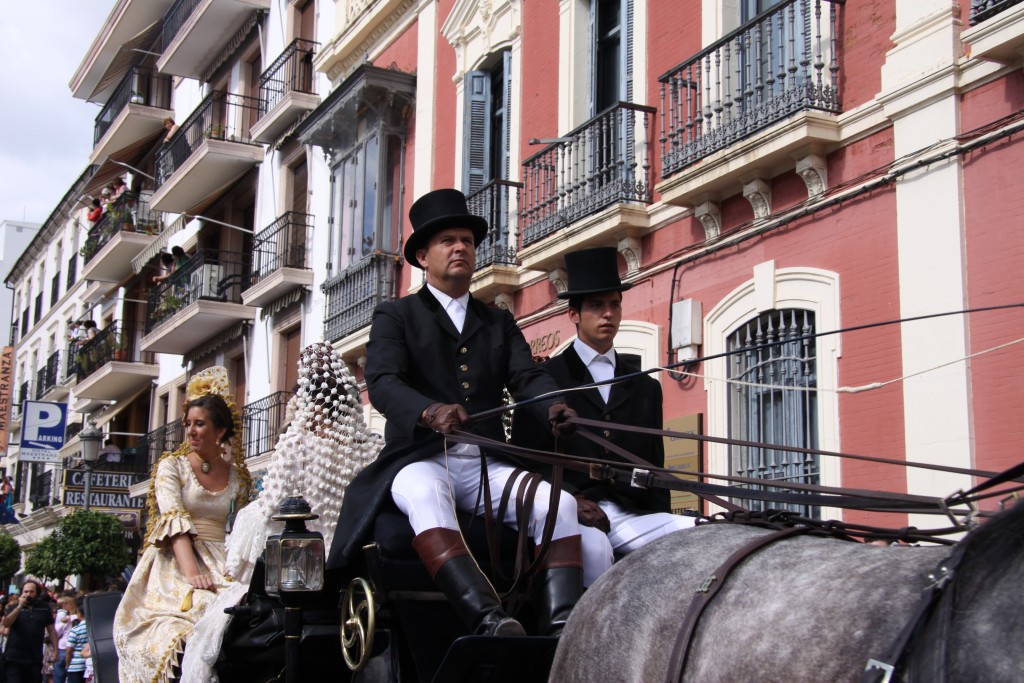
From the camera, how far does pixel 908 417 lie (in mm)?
8789

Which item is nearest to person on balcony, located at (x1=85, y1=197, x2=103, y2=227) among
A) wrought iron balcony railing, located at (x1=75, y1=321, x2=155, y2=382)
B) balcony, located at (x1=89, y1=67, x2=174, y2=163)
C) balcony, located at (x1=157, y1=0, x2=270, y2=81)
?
balcony, located at (x1=89, y1=67, x2=174, y2=163)

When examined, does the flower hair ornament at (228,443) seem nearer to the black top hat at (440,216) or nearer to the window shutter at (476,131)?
the black top hat at (440,216)

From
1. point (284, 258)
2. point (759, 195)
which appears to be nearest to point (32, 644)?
point (284, 258)

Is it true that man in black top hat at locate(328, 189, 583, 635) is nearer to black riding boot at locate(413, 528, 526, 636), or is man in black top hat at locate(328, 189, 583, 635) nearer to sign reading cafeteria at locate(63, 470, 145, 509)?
black riding boot at locate(413, 528, 526, 636)

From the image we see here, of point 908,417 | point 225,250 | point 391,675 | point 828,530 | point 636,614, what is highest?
point 225,250

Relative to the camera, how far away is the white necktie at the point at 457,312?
5027 millimetres

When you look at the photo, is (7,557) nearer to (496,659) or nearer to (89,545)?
(89,545)

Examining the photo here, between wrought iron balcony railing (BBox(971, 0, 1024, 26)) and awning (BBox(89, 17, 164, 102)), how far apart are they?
2400 cm

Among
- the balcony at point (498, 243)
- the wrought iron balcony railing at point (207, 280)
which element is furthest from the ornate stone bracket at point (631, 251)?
the wrought iron balcony railing at point (207, 280)

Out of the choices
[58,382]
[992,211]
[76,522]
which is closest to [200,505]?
[992,211]

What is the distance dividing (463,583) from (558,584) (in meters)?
0.33

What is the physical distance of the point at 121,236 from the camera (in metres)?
29.7

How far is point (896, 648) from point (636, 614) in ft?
3.29

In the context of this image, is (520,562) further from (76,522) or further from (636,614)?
(76,522)
